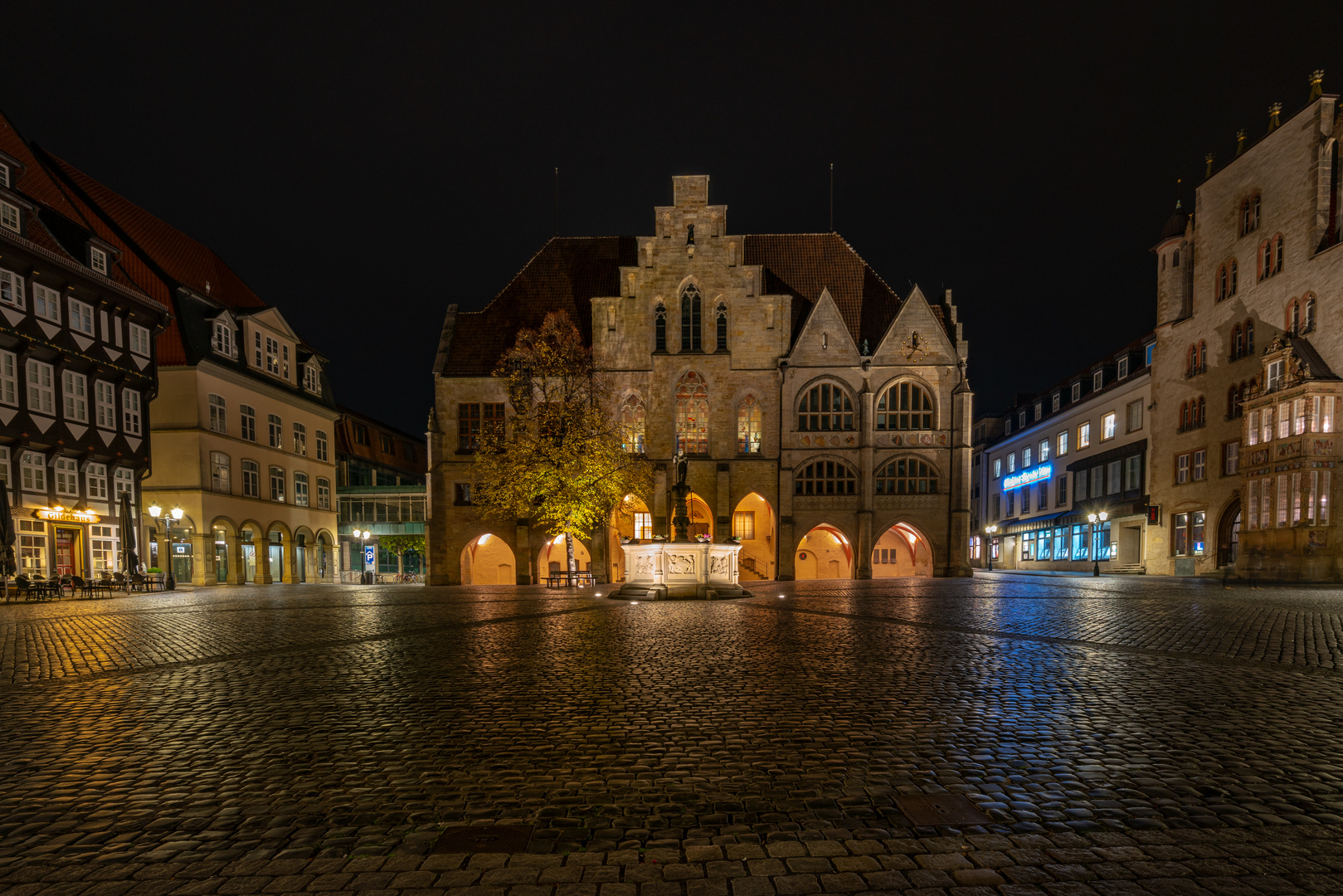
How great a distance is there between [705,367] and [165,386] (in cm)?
2511

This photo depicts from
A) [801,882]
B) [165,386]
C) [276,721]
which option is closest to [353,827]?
[801,882]

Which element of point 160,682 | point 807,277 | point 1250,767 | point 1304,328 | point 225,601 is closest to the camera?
point 1250,767

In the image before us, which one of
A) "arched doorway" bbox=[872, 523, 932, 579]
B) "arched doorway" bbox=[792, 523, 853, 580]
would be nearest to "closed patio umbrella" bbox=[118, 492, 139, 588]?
"arched doorway" bbox=[792, 523, 853, 580]

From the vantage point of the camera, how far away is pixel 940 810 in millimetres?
4129

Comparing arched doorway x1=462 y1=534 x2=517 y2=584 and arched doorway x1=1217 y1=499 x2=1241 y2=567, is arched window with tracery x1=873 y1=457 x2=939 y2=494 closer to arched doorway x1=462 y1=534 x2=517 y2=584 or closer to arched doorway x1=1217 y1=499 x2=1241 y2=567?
arched doorway x1=1217 y1=499 x2=1241 y2=567

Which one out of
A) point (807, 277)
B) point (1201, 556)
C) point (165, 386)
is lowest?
point (1201, 556)

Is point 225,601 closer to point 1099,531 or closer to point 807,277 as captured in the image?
point 807,277

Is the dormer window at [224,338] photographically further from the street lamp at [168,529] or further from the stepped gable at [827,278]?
the stepped gable at [827,278]

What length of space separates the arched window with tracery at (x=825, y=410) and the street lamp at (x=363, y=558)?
2445cm

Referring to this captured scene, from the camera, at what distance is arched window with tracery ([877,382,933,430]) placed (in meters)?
37.9

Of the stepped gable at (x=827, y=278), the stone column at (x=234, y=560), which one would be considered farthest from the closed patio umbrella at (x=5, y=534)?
the stepped gable at (x=827, y=278)

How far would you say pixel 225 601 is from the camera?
2206cm

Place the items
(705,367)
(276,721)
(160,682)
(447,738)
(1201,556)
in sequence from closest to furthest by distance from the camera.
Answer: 1. (447,738)
2. (276,721)
3. (160,682)
4. (1201,556)
5. (705,367)

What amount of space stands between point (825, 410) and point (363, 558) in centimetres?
3001
